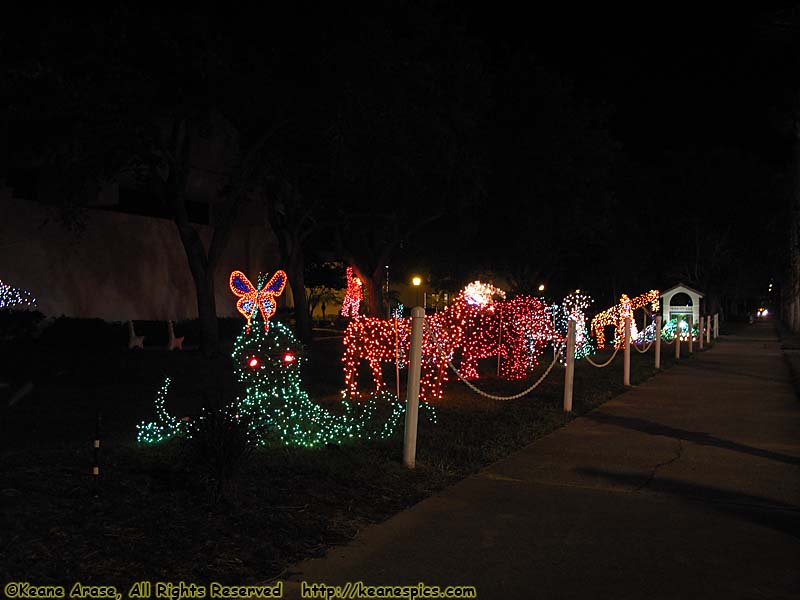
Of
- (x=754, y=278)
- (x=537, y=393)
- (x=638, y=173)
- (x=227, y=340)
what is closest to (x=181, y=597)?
(x=537, y=393)

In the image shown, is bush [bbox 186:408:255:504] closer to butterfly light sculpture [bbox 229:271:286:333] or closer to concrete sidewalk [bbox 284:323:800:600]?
concrete sidewalk [bbox 284:323:800:600]

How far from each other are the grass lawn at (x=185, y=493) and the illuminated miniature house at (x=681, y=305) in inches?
1158

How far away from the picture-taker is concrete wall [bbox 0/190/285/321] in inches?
871

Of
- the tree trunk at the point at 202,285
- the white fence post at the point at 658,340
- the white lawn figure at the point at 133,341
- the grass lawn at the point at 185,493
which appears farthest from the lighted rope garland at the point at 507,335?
the white lawn figure at the point at 133,341

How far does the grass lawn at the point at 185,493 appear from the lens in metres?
4.91

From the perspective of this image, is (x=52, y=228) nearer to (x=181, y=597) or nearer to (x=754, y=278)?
(x=181, y=597)

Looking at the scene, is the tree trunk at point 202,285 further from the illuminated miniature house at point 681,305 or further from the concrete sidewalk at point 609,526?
the illuminated miniature house at point 681,305

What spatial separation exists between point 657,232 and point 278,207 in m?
42.2

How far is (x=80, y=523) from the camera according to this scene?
5375mm

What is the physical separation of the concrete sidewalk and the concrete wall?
15790 millimetres

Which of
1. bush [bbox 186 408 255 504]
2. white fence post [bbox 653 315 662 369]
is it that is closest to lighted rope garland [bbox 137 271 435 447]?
bush [bbox 186 408 255 504]

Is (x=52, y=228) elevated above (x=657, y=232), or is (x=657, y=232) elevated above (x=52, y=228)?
(x=657, y=232)

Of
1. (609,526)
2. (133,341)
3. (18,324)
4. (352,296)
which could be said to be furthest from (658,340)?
(352,296)

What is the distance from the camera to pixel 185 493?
6.09 metres
